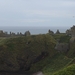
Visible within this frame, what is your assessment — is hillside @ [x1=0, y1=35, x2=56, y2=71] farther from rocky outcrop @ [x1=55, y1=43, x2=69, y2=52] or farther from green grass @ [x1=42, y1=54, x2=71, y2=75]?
green grass @ [x1=42, y1=54, x2=71, y2=75]

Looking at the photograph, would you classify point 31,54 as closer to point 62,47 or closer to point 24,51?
point 24,51

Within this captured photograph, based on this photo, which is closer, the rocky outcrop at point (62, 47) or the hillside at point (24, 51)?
the hillside at point (24, 51)

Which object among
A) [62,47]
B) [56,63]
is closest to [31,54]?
[62,47]

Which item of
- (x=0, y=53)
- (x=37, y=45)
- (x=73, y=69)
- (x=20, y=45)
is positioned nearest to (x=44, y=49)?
(x=37, y=45)

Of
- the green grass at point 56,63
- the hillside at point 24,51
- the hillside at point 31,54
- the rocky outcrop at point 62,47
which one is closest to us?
the green grass at point 56,63

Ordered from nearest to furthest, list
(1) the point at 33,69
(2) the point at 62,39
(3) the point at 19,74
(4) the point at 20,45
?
(3) the point at 19,74 → (1) the point at 33,69 → (4) the point at 20,45 → (2) the point at 62,39

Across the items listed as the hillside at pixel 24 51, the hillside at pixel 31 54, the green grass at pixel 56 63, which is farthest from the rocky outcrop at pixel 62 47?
the green grass at pixel 56 63

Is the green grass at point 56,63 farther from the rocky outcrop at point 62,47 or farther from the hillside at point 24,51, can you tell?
the hillside at point 24,51

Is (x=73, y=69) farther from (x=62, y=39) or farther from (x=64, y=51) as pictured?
Result: (x=62, y=39)

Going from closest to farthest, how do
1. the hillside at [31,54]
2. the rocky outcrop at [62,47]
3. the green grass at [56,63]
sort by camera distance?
1. the green grass at [56,63]
2. the hillside at [31,54]
3. the rocky outcrop at [62,47]

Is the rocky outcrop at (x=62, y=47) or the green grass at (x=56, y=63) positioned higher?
the rocky outcrop at (x=62, y=47)

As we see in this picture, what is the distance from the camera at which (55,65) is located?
185ft

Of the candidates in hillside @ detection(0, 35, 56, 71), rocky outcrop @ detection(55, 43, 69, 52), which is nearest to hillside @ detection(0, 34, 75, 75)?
hillside @ detection(0, 35, 56, 71)

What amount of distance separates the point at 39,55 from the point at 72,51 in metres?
7.96
